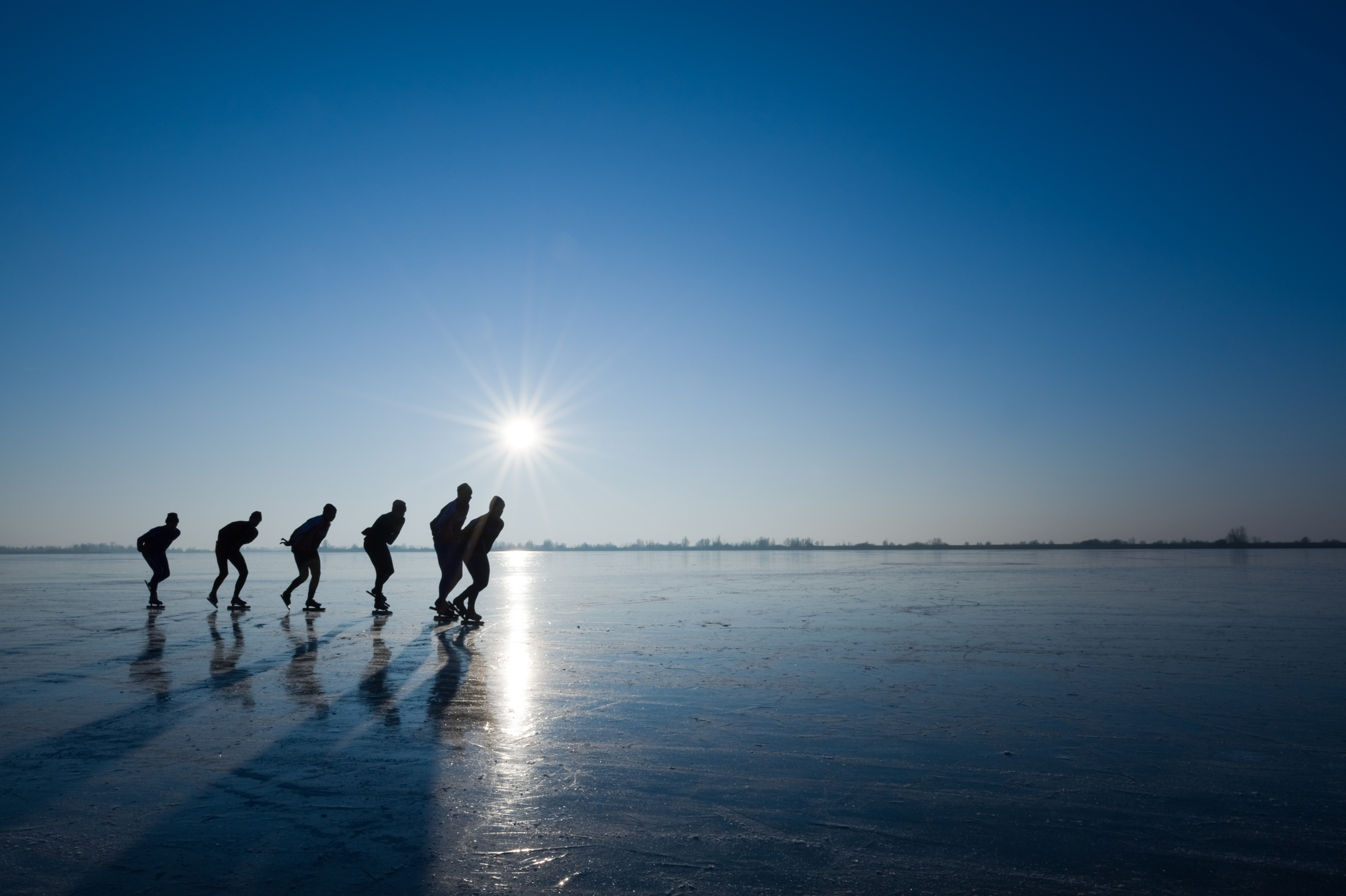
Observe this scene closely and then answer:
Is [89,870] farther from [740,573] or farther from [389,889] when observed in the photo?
[740,573]

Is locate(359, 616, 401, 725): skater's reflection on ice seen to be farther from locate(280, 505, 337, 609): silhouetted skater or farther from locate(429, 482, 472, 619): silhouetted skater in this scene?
locate(280, 505, 337, 609): silhouetted skater

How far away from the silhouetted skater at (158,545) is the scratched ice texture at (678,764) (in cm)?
446

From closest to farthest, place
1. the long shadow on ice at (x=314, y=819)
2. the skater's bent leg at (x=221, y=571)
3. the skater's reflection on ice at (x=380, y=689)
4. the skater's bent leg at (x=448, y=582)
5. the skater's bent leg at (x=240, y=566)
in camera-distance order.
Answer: the long shadow on ice at (x=314, y=819) < the skater's reflection on ice at (x=380, y=689) < the skater's bent leg at (x=448, y=582) < the skater's bent leg at (x=221, y=571) < the skater's bent leg at (x=240, y=566)

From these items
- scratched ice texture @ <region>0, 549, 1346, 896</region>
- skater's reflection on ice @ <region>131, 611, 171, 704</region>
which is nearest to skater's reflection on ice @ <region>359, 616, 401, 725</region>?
scratched ice texture @ <region>0, 549, 1346, 896</region>

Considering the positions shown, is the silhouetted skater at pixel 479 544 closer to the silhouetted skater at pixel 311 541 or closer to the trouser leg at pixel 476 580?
the trouser leg at pixel 476 580

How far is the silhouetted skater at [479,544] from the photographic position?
11188 millimetres

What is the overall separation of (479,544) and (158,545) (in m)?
6.67

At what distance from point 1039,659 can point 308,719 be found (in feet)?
20.8

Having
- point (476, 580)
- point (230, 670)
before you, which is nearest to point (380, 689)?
point (230, 670)

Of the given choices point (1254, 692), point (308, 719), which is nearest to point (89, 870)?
point (308, 719)

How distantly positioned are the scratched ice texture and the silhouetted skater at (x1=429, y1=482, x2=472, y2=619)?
2439 mm

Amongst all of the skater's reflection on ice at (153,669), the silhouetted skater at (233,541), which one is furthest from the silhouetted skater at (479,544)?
the silhouetted skater at (233,541)

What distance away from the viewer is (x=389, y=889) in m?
2.35

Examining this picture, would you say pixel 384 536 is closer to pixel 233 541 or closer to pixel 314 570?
pixel 314 570
